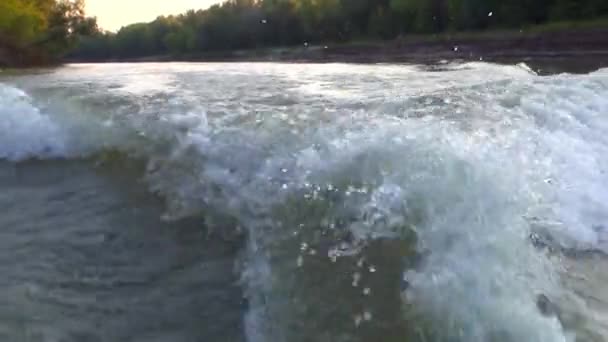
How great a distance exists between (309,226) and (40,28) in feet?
126

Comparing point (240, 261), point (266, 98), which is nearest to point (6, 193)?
point (240, 261)

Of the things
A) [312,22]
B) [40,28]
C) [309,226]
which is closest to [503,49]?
[40,28]

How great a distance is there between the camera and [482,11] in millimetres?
46312

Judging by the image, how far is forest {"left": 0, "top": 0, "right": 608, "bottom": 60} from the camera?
40719 mm

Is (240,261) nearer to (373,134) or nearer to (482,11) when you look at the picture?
(373,134)

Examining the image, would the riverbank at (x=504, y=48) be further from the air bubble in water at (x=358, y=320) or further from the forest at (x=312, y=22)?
the air bubble in water at (x=358, y=320)

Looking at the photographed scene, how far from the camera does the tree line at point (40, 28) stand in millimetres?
36688

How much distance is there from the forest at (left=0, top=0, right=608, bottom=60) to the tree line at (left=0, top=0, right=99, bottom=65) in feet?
0.17

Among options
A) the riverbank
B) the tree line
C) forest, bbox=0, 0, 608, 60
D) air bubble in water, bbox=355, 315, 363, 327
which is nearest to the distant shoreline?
the riverbank

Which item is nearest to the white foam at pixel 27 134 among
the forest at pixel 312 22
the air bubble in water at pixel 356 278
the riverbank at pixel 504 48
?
the air bubble in water at pixel 356 278

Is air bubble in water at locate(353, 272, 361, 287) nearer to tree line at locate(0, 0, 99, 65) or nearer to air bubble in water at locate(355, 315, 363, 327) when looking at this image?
air bubble in water at locate(355, 315, 363, 327)

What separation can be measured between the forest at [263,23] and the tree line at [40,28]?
0.17 ft

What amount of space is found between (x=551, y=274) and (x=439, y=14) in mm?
50707

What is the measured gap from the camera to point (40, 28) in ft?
129
